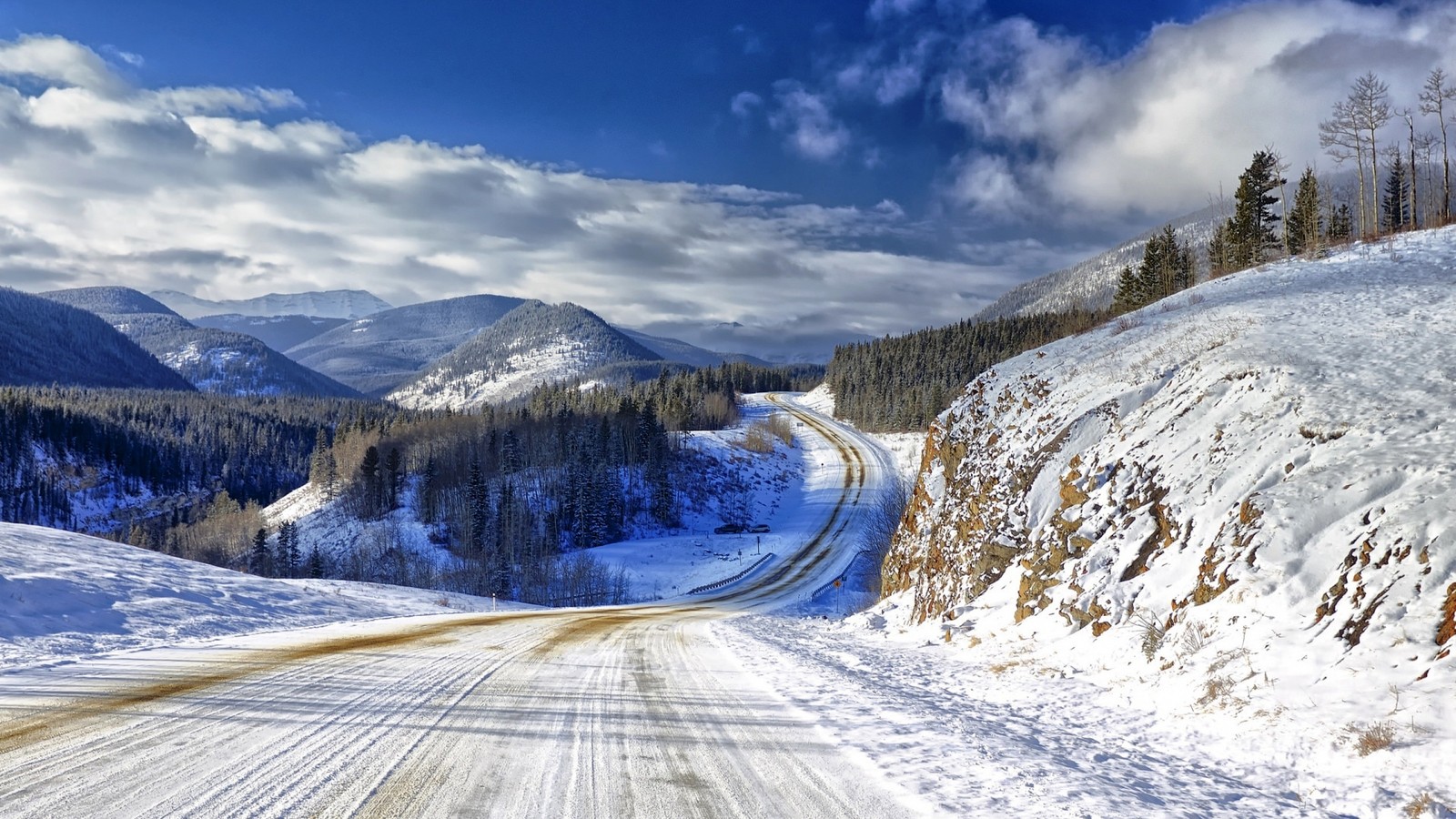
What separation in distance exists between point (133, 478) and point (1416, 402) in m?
221

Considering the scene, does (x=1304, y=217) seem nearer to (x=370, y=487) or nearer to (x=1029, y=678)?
(x=1029, y=678)

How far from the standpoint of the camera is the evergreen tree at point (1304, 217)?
147 ft

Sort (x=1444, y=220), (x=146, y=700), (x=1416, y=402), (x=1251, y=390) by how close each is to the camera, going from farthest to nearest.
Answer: (x=1444, y=220) → (x=1251, y=390) → (x=1416, y=402) → (x=146, y=700)

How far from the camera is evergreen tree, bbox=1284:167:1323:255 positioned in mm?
44938

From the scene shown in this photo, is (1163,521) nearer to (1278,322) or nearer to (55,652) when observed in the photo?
(1278,322)

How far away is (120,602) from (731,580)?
46.4m

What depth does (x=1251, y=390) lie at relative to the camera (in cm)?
1167

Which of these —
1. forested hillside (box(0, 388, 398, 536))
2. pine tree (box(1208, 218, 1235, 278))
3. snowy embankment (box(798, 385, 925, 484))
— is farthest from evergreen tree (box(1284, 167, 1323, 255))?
forested hillside (box(0, 388, 398, 536))

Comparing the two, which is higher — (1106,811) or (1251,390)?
(1251,390)

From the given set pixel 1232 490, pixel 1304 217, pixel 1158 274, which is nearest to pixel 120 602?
pixel 1232 490

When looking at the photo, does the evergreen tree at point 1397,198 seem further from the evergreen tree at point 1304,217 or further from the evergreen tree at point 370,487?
the evergreen tree at point 370,487

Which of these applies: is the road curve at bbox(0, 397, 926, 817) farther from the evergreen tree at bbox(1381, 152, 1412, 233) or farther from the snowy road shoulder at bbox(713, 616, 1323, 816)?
the evergreen tree at bbox(1381, 152, 1412, 233)

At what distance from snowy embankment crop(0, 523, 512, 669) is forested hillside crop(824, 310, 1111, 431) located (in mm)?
101587

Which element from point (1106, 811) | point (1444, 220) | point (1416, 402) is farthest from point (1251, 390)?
point (1444, 220)
